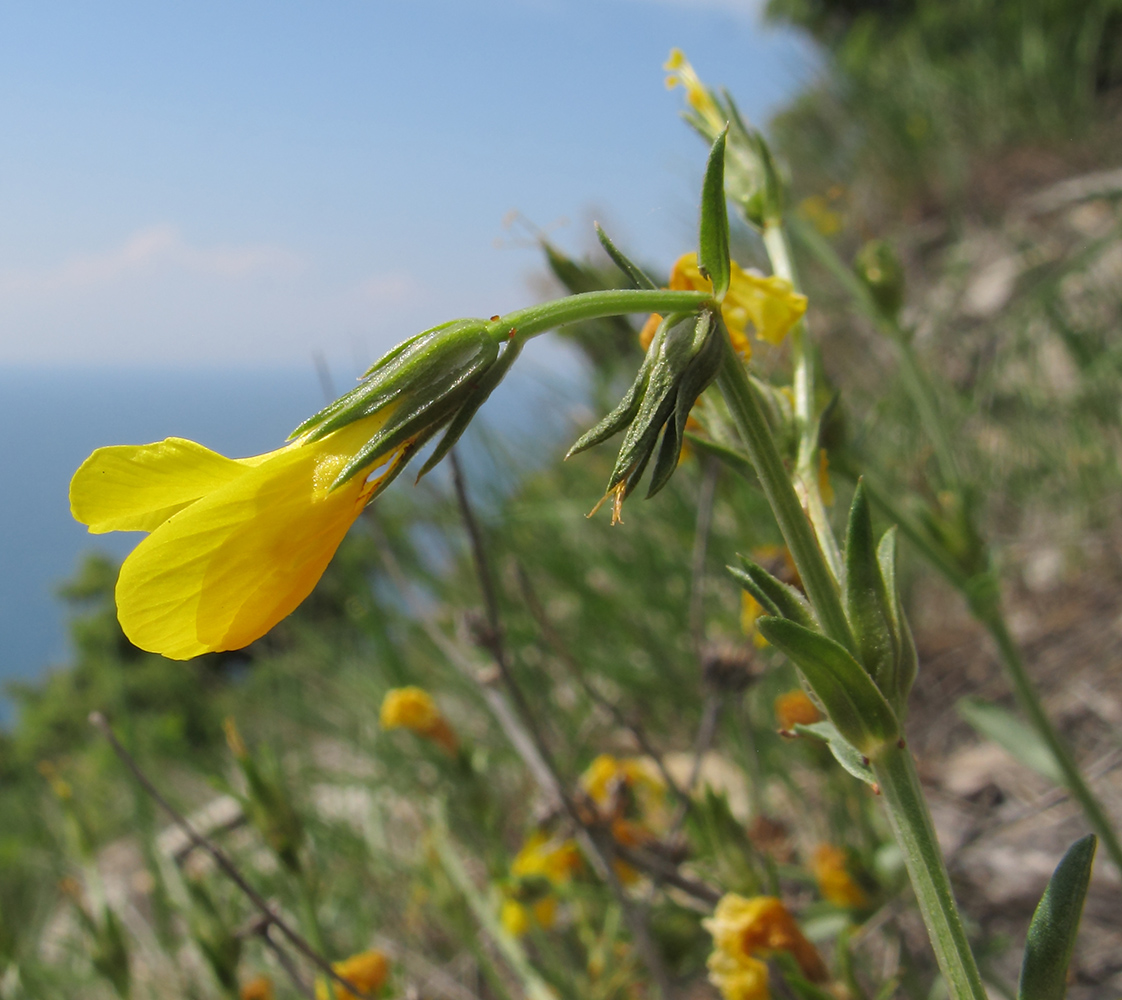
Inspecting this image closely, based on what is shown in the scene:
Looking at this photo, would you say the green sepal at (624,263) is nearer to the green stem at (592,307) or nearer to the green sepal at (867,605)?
the green stem at (592,307)

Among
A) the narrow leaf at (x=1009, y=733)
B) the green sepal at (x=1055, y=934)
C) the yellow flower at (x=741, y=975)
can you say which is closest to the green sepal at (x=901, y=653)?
the green sepal at (x=1055, y=934)

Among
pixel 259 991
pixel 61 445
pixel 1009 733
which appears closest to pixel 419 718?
pixel 259 991

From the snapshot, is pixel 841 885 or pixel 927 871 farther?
pixel 841 885

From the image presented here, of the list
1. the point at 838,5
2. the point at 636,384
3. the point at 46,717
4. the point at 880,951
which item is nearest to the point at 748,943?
the point at 636,384

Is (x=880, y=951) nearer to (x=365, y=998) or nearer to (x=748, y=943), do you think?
(x=748, y=943)

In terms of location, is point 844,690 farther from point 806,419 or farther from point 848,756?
point 806,419
